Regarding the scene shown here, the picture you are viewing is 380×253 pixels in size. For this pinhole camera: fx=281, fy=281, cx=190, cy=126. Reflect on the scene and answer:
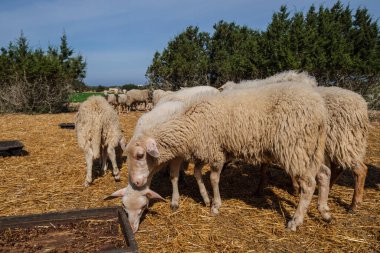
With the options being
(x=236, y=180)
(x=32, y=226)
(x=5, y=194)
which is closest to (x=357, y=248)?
(x=236, y=180)

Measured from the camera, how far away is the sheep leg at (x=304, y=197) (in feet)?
12.3

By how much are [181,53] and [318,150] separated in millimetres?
15267

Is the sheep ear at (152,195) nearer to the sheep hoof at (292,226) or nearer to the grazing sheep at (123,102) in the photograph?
the sheep hoof at (292,226)

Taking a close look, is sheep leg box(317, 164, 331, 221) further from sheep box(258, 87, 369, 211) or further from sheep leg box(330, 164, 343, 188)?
sheep leg box(330, 164, 343, 188)

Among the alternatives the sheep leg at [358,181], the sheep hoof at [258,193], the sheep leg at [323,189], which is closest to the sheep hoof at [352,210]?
the sheep leg at [358,181]

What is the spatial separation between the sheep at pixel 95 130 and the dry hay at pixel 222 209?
24.2 inches

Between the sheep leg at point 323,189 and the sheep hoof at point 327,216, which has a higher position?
the sheep leg at point 323,189

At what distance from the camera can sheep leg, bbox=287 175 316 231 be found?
3752 millimetres

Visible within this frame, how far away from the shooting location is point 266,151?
4004 mm

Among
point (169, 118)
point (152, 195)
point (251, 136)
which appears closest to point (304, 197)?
point (251, 136)

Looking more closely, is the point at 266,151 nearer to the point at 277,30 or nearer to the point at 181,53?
the point at 277,30

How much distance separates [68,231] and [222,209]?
225 cm

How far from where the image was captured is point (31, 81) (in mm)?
18156

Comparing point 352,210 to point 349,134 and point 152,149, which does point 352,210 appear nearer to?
point 349,134
